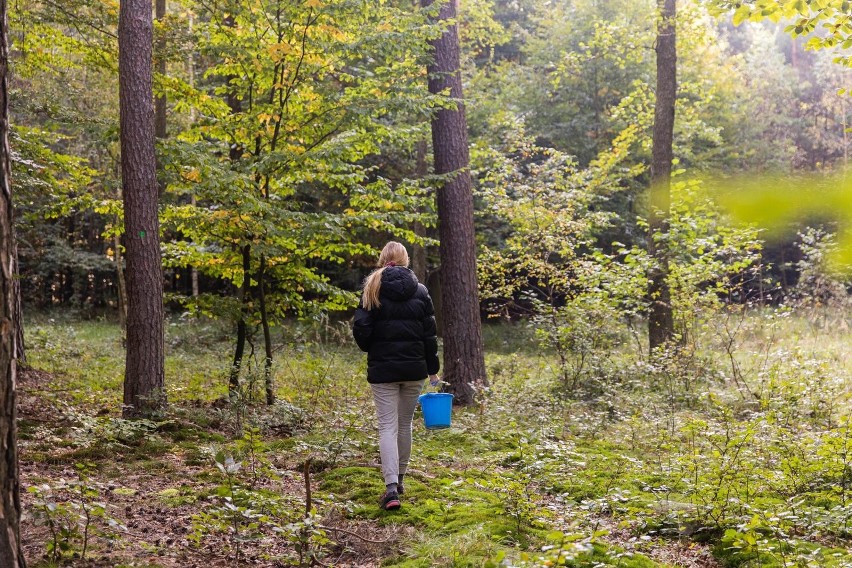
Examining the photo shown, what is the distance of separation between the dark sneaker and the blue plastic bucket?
107 inches

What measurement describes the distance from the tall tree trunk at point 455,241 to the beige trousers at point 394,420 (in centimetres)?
461

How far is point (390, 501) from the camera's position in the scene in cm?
554

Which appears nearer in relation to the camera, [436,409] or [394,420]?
[394,420]

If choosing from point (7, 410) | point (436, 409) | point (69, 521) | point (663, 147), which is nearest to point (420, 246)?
point (663, 147)

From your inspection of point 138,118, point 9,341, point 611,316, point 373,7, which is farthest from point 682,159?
point 9,341

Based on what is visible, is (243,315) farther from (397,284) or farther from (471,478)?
(471,478)

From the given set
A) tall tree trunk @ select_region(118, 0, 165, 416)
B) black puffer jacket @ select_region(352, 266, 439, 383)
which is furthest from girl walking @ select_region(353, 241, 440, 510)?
tall tree trunk @ select_region(118, 0, 165, 416)

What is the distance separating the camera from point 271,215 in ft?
29.7

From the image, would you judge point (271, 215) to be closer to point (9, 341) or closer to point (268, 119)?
point (268, 119)

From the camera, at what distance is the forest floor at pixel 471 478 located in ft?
14.1

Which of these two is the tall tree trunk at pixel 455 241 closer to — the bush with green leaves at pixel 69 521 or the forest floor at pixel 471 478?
the forest floor at pixel 471 478

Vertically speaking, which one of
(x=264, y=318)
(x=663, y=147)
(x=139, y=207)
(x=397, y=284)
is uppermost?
(x=663, y=147)

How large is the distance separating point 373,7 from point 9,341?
7763 millimetres

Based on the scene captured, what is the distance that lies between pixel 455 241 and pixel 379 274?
4.86 m
